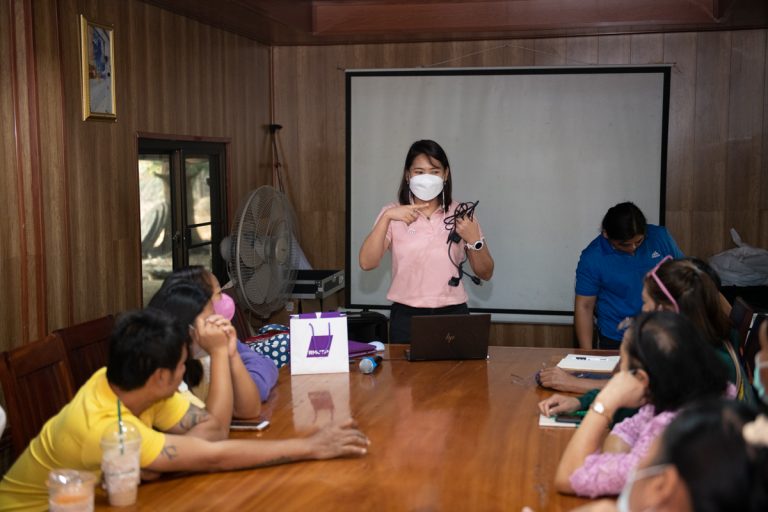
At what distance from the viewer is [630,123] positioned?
5.90 metres

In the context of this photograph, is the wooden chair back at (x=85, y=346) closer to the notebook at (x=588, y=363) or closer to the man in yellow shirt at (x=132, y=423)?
the man in yellow shirt at (x=132, y=423)

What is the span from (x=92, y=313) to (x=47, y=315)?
37cm

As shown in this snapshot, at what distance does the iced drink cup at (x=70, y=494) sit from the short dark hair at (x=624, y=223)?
8.19 feet

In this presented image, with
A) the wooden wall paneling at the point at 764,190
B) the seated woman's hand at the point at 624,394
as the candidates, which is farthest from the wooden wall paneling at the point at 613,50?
the seated woman's hand at the point at 624,394

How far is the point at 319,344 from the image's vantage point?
3234mm

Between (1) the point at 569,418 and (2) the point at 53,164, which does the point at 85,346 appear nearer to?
(2) the point at 53,164

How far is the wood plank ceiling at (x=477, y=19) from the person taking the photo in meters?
5.47

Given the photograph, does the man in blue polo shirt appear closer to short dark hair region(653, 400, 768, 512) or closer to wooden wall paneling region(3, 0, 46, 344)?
wooden wall paneling region(3, 0, 46, 344)

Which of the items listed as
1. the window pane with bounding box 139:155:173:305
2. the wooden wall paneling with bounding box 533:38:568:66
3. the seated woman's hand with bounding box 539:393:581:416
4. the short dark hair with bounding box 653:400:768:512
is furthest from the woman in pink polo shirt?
the wooden wall paneling with bounding box 533:38:568:66

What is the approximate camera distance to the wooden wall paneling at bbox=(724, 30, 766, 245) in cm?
575

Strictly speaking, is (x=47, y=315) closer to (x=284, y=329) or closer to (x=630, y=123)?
(x=284, y=329)

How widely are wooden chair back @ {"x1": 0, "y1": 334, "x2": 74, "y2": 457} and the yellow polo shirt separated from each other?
1.15 ft

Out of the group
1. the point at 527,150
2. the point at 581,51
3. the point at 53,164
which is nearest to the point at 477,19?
the point at 581,51

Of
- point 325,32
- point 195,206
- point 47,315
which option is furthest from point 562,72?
point 47,315
